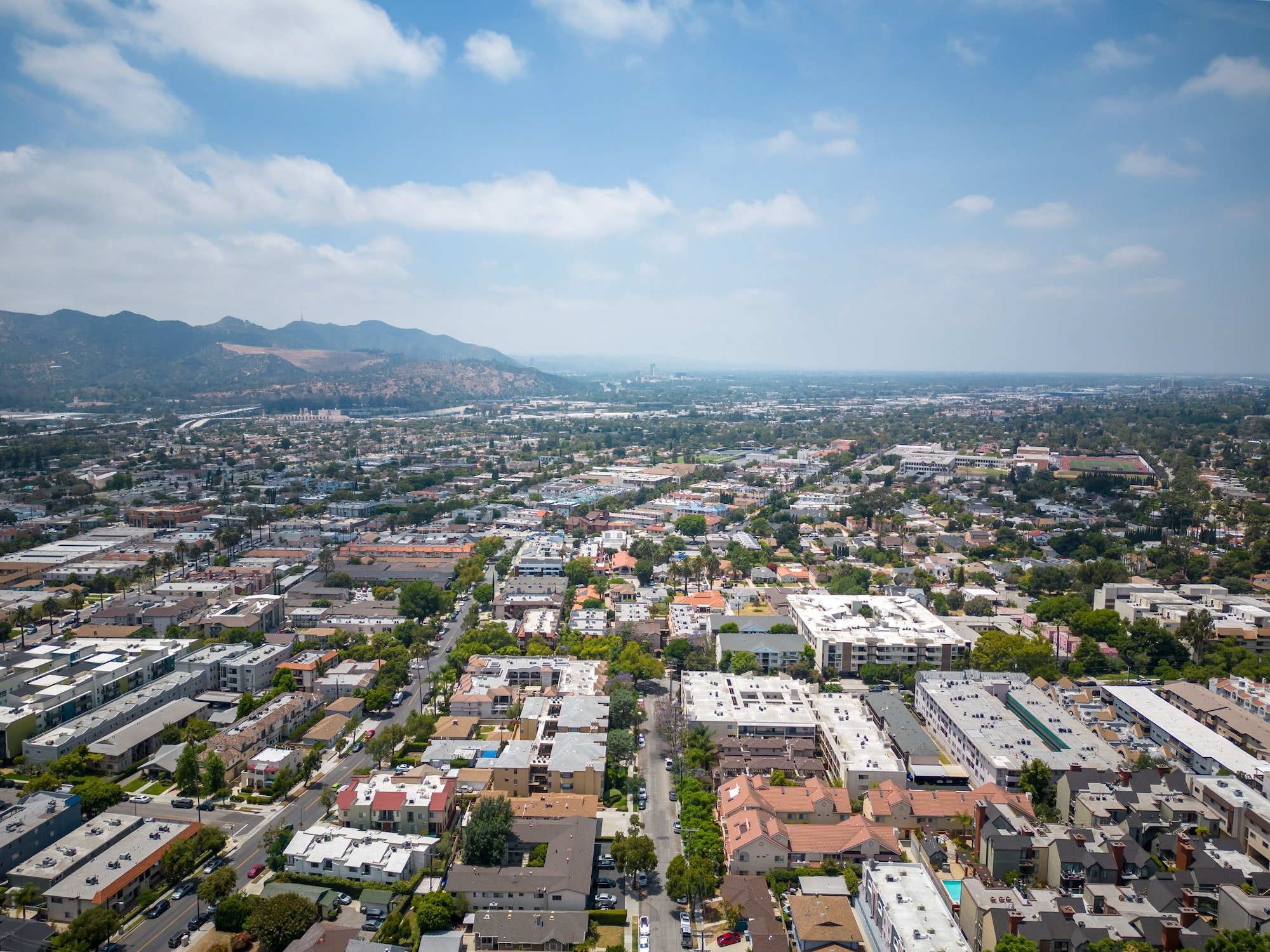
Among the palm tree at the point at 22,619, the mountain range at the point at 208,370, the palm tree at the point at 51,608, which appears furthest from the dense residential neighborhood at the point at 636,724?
the mountain range at the point at 208,370

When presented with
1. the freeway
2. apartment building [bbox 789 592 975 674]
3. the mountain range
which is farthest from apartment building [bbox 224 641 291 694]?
the mountain range

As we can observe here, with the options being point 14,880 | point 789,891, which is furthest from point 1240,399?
point 14,880

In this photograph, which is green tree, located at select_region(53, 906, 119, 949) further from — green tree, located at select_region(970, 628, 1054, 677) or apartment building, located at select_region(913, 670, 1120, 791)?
green tree, located at select_region(970, 628, 1054, 677)

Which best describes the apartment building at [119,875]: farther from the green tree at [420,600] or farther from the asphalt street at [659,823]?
the green tree at [420,600]

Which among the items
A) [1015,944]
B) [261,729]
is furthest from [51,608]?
[1015,944]

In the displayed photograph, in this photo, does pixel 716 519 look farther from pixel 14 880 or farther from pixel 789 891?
pixel 14 880

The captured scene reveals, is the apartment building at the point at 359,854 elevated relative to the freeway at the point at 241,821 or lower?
elevated
